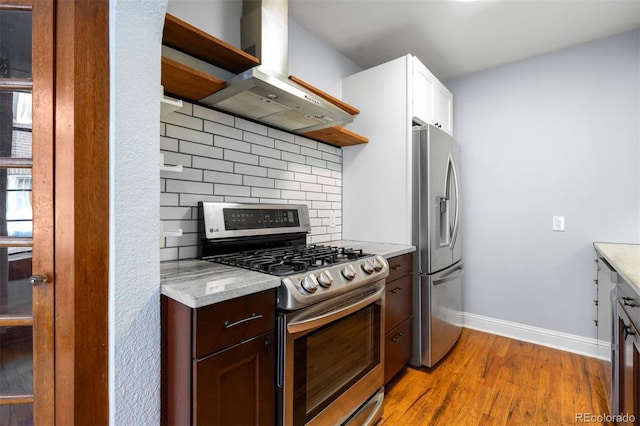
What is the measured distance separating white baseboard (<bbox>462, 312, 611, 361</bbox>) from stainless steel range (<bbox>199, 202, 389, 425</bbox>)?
1.76m

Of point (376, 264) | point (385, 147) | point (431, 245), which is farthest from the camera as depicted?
point (385, 147)

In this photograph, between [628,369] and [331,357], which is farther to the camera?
[331,357]

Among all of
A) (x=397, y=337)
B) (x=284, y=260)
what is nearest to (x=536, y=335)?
(x=397, y=337)

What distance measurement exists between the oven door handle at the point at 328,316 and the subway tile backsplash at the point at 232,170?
81 cm

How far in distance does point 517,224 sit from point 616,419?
170cm

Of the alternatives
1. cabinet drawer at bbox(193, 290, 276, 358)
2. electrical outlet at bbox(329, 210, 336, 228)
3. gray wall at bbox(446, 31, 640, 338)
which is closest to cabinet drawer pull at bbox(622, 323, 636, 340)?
cabinet drawer at bbox(193, 290, 276, 358)

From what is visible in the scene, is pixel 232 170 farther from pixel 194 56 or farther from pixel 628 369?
pixel 628 369

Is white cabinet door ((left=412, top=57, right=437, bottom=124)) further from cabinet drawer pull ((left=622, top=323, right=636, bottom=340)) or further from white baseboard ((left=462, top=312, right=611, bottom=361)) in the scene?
white baseboard ((left=462, top=312, right=611, bottom=361))

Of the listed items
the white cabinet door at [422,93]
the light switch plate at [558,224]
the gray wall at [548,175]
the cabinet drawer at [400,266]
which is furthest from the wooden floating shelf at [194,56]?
the light switch plate at [558,224]

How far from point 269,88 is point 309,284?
94 cm

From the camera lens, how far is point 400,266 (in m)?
2.12

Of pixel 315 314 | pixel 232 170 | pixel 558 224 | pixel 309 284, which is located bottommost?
pixel 315 314

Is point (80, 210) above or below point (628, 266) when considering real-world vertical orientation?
above

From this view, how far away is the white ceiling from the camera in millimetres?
2109
